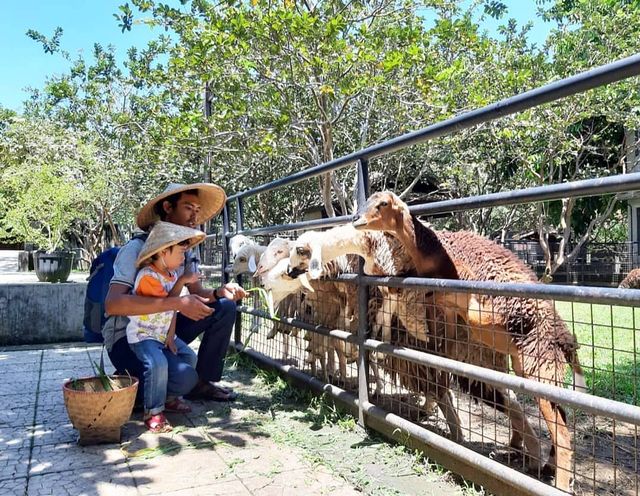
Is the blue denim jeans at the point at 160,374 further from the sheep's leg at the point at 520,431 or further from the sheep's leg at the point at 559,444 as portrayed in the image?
the sheep's leg at the point at 559,444

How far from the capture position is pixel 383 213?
2797mm

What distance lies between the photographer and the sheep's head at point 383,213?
9.16 ft

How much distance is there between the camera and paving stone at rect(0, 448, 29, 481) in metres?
2.81

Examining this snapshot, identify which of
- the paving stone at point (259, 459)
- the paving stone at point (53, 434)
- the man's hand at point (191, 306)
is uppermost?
the man's hand at point (191, 306)

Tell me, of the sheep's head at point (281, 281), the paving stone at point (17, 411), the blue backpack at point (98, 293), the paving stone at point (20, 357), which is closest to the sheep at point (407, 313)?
the sheep's head at point (281, 281)

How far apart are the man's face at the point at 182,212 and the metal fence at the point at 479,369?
2.56 feet

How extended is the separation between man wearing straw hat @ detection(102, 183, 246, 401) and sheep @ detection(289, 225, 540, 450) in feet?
2.33

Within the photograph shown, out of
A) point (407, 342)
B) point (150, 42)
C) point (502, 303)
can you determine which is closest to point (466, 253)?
point (502, 303)

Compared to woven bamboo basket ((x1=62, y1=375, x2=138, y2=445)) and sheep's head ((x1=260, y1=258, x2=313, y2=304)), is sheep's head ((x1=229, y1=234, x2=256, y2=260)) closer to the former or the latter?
sheep's head ((x1=260, y1=258, x2=313, y2=304))

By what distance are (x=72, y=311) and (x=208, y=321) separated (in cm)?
328

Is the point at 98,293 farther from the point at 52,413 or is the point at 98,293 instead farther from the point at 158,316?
the point at 52,413

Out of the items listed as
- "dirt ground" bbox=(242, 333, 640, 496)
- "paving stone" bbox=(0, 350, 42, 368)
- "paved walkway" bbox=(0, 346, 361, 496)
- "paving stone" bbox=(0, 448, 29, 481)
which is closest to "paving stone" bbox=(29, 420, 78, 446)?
"paved walkway" bbox=(0, 346, 361, 496)

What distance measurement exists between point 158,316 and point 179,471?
113 cm

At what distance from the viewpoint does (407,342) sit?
3.13 meters
